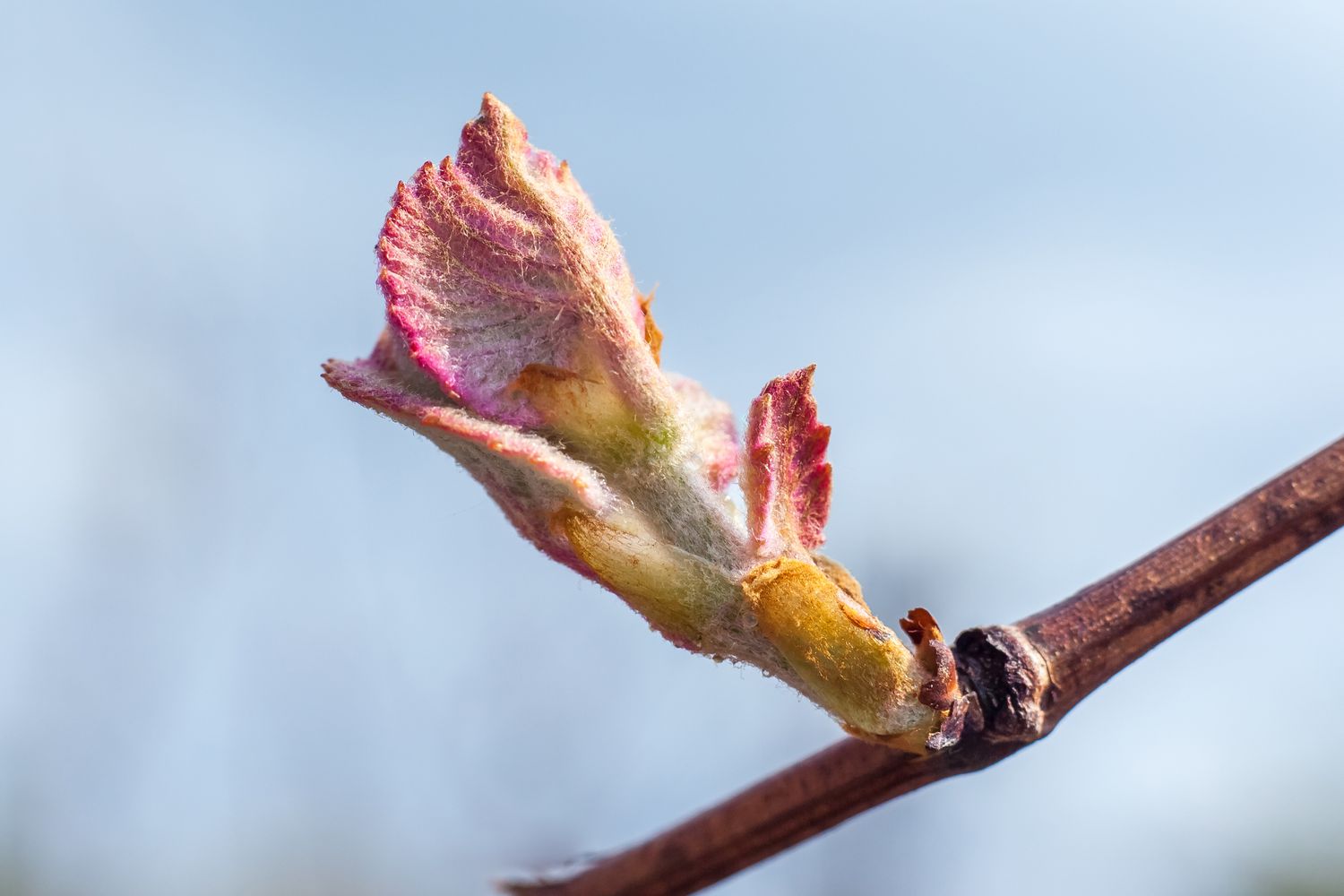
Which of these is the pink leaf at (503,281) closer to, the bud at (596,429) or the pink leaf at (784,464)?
the bud at (596,429)

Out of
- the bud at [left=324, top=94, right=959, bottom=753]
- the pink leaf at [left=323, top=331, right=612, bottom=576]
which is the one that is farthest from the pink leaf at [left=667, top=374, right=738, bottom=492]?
the pink leaf at [left=323, top=331, right=612, bottom=576]

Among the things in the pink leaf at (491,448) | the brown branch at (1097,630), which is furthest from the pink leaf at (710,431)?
the brown branch at (1097,630)

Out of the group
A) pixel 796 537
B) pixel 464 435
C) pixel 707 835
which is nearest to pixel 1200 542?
pixel 796 537

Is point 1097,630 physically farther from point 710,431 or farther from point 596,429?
point 596,429

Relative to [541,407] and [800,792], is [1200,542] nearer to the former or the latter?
[800,792]

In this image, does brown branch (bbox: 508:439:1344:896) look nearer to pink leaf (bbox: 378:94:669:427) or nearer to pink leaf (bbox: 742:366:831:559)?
pink leaf (bbox: 742:366:831:559)

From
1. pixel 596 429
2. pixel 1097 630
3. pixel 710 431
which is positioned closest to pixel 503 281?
pixel 596 429
